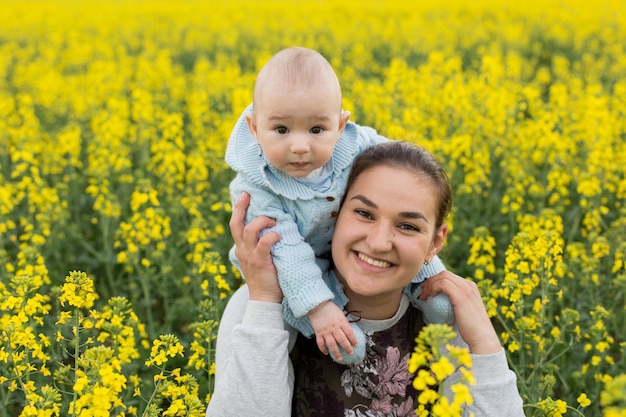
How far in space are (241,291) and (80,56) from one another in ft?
33.0

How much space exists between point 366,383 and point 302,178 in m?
0.80

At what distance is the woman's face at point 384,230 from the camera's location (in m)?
2.53

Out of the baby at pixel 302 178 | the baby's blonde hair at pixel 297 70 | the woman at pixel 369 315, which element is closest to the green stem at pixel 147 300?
the woman at pixel 369 315

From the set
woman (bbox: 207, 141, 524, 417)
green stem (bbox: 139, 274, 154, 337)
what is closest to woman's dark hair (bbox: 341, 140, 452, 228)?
woman (bbox: 207, 141, 524, 417)

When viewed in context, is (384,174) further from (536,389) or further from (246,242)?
(536,389)

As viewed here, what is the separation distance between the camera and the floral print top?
2704 millimetres

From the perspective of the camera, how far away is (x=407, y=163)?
2.66 meters

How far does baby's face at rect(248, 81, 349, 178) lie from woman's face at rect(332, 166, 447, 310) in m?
0.22

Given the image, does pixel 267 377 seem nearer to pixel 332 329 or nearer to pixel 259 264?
pixel 332 329

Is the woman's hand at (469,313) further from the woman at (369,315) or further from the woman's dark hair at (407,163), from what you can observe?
the woman's dark hair at (407,163)

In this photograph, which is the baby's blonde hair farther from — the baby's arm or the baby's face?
the baby's arm

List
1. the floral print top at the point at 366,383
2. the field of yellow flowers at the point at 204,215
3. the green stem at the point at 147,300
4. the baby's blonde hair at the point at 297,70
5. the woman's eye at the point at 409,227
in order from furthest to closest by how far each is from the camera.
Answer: the green stem at the point at 147,300 < the field of yellow flowers at the point at 204,215 < the floral print top at the point at 366,383 < the woman's eye at the point at 409,227 < the baby's blonde hair at the point at 297,70

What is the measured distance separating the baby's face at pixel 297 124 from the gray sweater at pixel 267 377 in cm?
53

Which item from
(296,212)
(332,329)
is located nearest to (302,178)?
(296,212)
